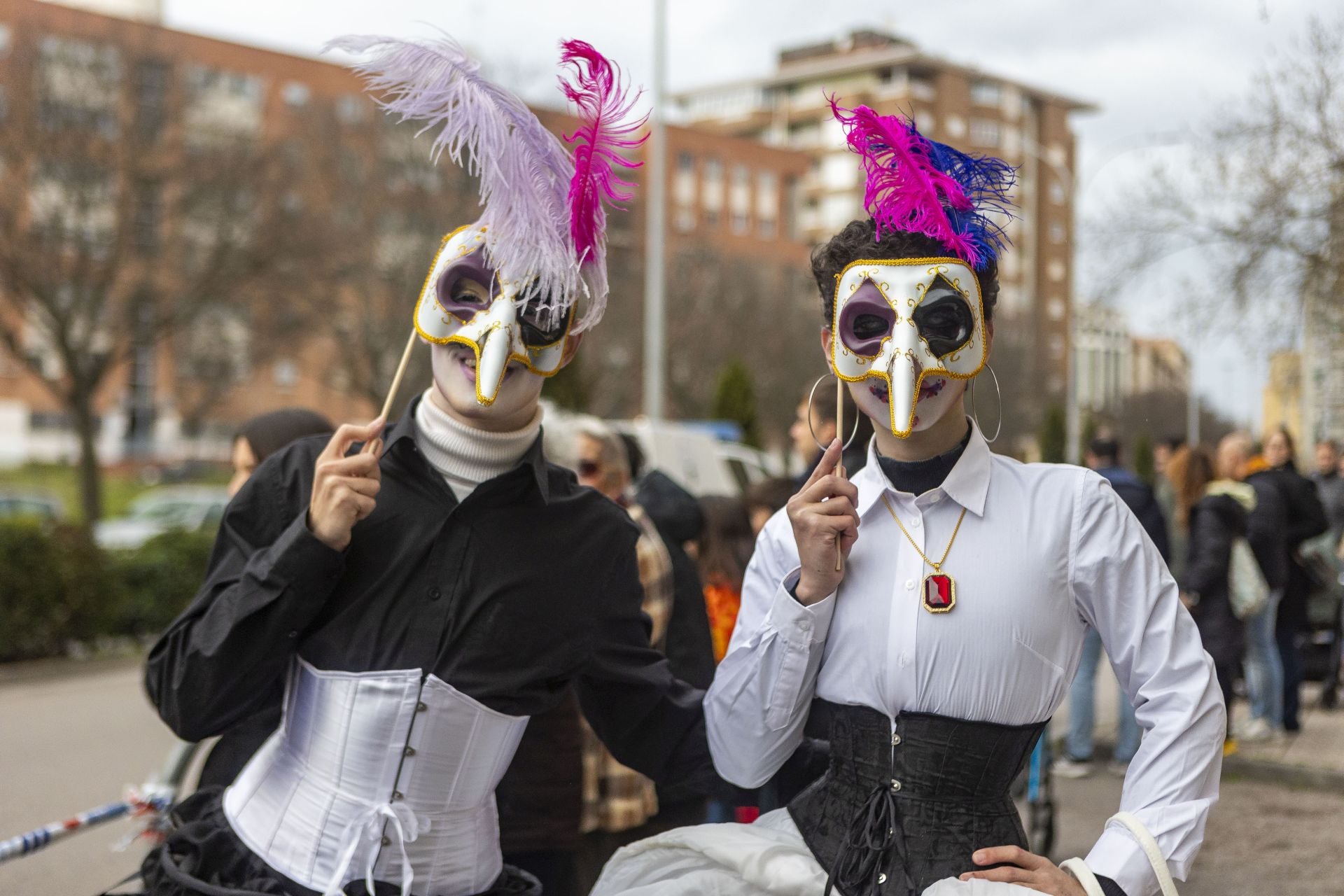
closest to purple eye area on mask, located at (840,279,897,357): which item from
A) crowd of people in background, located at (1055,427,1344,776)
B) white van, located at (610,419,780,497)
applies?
crowd of people in background, located at (1055,427,1344,776)

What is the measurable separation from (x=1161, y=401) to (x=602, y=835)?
47.9 metres

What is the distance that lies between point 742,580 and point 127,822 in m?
4.50

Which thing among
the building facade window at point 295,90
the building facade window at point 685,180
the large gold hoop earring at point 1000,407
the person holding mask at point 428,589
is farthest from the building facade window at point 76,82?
the building facade window at point 685,180

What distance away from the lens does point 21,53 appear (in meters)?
21.0

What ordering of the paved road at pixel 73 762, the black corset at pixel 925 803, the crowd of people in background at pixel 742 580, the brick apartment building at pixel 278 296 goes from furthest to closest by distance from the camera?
the brick apartment building at pixel 278 296
the paved road at pixel 73 762
the crowd of people in background at pixel 742 580
the black corset at pixel 925 803

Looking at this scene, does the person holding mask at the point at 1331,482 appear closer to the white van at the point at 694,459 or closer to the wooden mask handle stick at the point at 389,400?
the white van at the point at 694,459

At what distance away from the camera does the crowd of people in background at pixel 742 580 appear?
13.6 feet

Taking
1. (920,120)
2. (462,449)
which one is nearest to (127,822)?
(462,449)

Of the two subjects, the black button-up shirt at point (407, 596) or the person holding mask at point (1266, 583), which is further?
the person holding mask at point (1266, 583)

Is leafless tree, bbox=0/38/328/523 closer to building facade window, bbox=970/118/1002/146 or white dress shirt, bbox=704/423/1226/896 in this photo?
white dress shirt, bbox=704/423/1226/896

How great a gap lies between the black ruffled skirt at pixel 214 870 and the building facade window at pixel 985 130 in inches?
2918

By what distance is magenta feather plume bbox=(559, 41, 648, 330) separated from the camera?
9.69 ft

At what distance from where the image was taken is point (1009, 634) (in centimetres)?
246

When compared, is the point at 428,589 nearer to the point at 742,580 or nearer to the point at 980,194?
the point at 980,194
